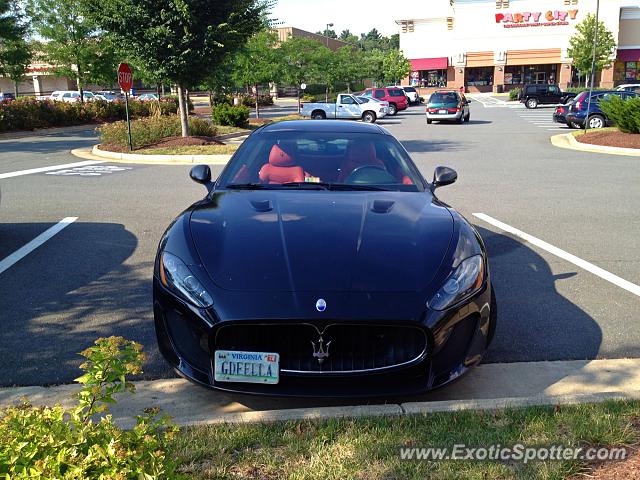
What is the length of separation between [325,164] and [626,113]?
16.7 metres

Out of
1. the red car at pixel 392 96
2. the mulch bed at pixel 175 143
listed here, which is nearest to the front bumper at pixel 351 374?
the mulch bed at pixel 175 143

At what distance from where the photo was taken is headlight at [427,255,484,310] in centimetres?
316

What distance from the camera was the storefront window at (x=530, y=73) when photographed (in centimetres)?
7244

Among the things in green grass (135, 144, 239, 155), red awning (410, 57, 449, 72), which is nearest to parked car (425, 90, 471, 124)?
green grass (135, 144, 239, 155)

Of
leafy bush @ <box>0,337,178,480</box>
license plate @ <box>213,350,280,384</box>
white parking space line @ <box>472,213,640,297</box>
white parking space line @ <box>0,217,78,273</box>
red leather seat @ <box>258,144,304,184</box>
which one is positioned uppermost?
red leather seat @ <box>258,144,304,184</box>

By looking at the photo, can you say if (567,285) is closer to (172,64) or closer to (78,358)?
(78,358)

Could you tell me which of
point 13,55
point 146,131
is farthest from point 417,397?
point 13,55

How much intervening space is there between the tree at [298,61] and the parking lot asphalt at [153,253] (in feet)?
93.6

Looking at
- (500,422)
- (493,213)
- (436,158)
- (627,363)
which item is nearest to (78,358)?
(500,422)

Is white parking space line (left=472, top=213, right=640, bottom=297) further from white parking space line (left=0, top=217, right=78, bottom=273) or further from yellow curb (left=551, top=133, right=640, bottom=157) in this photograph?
yellow curb (left=551, top=133, right=640, bottom=157)

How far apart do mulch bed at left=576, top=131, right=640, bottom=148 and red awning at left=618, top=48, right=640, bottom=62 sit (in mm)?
59690

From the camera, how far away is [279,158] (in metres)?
4.96

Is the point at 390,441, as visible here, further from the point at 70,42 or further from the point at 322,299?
the point at 70,42

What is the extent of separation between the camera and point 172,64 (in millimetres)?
17141
